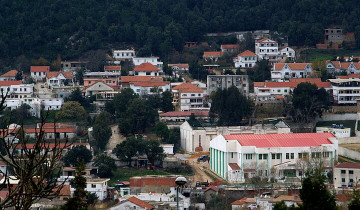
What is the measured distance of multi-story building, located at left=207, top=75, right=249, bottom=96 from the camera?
186 feet

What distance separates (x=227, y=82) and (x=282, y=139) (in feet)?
42.2

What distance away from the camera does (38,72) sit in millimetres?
61375

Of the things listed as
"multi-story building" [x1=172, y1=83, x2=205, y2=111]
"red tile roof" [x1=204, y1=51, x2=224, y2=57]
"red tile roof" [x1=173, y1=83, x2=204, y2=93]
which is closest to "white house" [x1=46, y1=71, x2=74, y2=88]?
"red tile roof" [x1=173, y1=83, x2=204, y2=93]

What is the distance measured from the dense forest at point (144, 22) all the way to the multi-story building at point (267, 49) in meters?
2.73

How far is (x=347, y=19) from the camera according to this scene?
6912 centimetres

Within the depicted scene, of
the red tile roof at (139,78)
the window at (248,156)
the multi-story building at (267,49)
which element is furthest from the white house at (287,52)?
the window at (248,156)

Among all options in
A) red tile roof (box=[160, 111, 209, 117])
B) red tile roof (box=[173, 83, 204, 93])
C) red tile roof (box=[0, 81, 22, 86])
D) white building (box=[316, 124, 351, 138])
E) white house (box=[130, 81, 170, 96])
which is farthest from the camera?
red tile roof (box=[0, 81, 22, 86])

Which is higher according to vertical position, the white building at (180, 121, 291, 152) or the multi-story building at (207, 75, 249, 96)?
the multi-story building at (207, 75, 249, 96)

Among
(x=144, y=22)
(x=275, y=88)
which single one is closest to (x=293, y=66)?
(x=275, y=88)

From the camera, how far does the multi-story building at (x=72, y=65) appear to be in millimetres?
63500

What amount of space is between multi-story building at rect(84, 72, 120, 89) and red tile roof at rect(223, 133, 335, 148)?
15.0 m

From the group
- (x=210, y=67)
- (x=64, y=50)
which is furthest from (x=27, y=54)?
(x=210, y=67)

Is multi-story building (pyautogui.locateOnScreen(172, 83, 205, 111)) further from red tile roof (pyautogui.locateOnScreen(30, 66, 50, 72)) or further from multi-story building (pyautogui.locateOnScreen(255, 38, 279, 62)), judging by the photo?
multi-story building (pyautogui.locateOnScreen(255, 38, 279, 62))

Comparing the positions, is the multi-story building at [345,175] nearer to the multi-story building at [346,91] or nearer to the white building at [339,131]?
the white building at [339,131]
